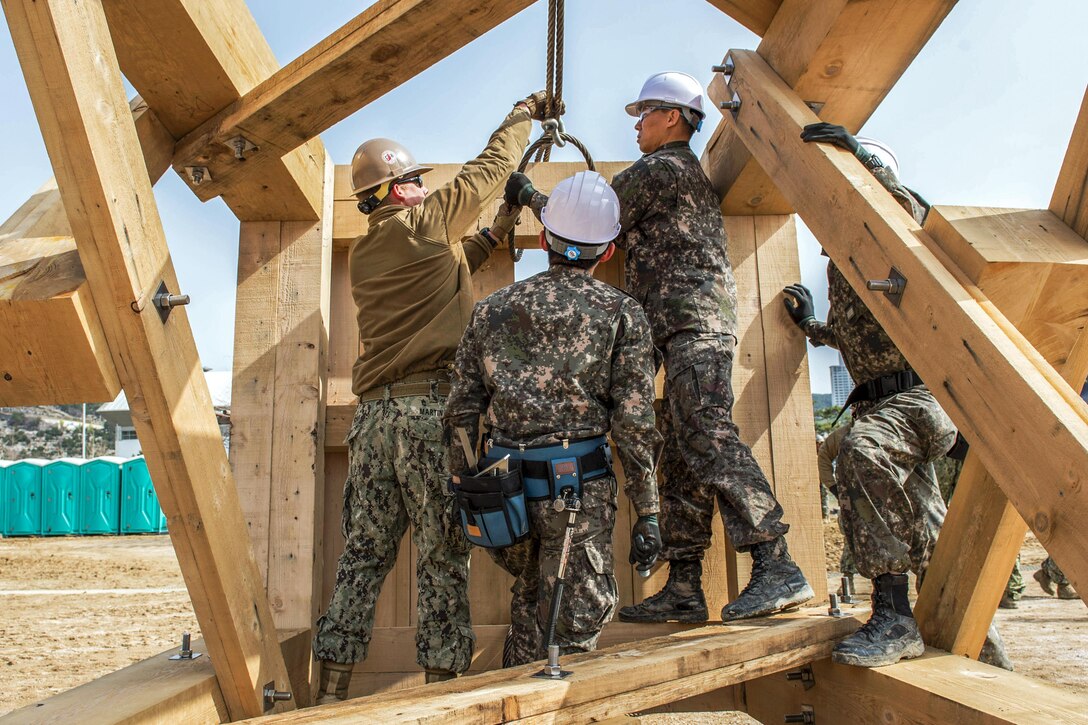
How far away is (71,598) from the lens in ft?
39.7

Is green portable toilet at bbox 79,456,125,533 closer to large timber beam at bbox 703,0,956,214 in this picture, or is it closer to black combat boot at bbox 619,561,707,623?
black combat boot at bbox 619,561,707,623

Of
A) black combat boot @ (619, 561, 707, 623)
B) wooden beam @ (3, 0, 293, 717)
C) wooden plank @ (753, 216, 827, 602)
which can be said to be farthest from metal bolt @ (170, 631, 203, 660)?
wooden plank @ (753, 216, 827, 602)

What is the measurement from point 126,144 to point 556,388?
5.03 feet

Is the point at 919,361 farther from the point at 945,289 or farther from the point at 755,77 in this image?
the point at 755,77

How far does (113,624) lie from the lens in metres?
9.63

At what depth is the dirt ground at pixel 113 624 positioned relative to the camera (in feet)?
20.9

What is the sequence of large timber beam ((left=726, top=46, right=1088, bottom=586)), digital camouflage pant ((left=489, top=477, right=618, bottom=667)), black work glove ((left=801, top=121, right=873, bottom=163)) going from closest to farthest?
large timber beam ((left=726, top=46, right=1088, bottom=586)) < black work glove ((left=801, top=121, right=873, bottom=163)) < digital camouflage pant ((left=489, top=477, right=618, bottom=667))

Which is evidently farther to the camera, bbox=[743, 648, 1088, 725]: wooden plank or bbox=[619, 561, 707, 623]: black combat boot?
bbox=[619, 561, 707, 623]: black combat boot

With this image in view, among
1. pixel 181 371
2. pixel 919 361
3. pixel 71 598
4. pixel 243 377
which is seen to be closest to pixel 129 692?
pixel 181 371

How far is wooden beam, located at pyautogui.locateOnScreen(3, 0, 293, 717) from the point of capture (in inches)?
78.5

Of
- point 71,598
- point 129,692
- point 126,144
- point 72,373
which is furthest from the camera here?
point 71,598

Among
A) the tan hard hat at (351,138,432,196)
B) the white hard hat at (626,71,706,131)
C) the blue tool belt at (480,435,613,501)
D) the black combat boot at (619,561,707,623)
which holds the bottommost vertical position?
the black combat boot at (619,561,707,623)

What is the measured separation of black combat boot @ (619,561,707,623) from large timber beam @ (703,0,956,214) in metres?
1.80

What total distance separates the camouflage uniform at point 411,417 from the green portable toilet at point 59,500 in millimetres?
23683
